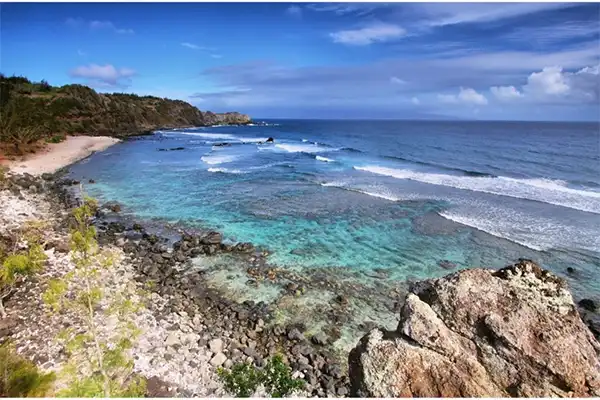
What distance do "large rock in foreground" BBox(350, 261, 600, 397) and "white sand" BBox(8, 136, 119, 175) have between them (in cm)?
4093

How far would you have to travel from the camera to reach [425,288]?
721 centimetres

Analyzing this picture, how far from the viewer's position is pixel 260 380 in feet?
34.9

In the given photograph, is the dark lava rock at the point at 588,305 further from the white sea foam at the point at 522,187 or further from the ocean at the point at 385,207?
the white sea foam at the point at 522,187

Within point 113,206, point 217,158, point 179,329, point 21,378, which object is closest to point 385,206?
point 179,329

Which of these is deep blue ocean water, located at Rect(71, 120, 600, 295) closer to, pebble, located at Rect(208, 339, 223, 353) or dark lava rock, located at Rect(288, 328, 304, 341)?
dark lava rock, located at Rect(288, 328, 304, 341)

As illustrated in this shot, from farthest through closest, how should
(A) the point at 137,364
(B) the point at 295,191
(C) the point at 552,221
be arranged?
(B) the point at 295,191, (C) the point at 552,221, (A) the point at 137,364

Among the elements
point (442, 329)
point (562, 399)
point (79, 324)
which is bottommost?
point (79, 324)

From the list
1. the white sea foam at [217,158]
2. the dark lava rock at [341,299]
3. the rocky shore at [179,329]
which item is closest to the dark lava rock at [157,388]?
the rocky shore at [179,329]

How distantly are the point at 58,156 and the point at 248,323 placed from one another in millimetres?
46384

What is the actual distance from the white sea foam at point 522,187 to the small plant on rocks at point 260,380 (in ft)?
95.8

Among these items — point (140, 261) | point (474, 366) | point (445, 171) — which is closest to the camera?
point (474, 366)

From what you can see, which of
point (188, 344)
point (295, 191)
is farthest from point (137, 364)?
point (295, 191)

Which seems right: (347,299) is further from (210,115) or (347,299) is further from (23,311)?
(210,115)

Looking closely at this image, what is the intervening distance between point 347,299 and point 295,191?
2013 centimetres
